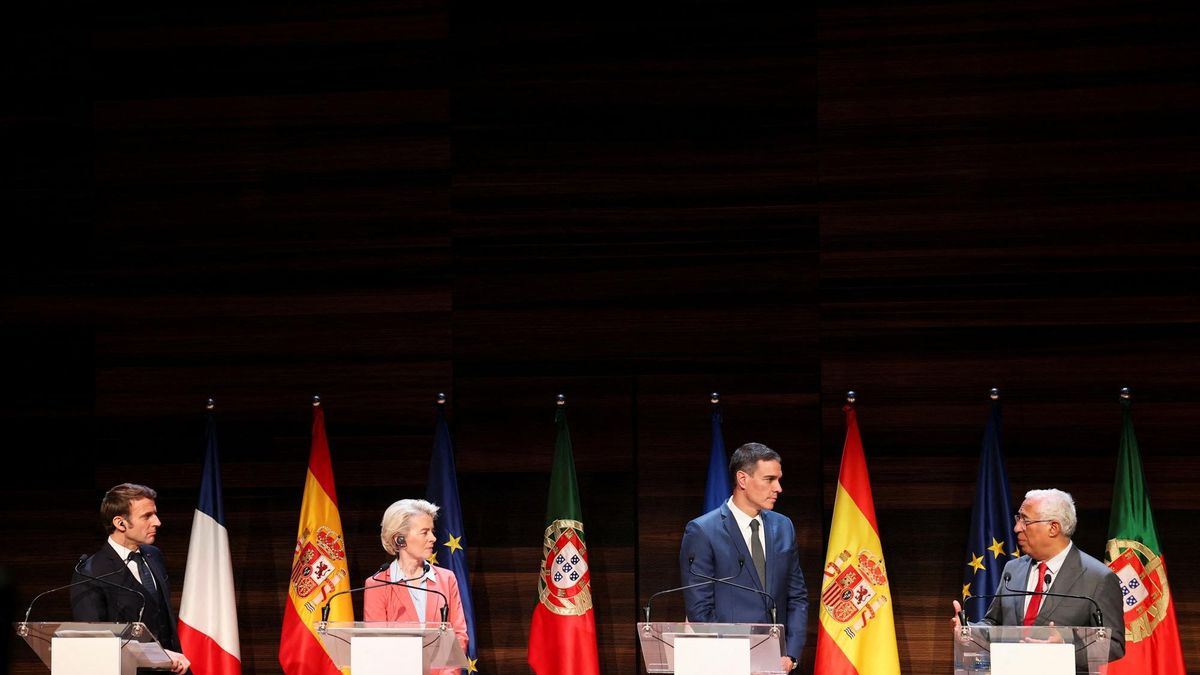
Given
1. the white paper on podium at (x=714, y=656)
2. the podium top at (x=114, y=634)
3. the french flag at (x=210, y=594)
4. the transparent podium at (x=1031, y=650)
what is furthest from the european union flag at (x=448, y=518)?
the transparent podium at (x=1031, y=650)

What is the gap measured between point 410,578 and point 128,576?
1129 millimetres

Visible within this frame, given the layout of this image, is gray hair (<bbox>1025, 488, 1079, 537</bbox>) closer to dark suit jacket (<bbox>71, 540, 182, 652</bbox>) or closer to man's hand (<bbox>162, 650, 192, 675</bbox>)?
man's hand (<bbox>162, 650, 192, 675</bbox>)

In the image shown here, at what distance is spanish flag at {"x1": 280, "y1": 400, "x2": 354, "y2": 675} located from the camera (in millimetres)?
5887

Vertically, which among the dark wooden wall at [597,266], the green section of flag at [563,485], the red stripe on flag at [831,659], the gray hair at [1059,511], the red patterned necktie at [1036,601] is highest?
the dark wooden wall at [597,266]

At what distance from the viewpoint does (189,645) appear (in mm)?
5898

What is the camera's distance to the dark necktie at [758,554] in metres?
5.24

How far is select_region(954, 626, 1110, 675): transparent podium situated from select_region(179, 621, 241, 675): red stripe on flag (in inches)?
132

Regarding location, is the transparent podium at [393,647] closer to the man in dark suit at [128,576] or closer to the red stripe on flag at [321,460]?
the man in dark suit at [128,576]

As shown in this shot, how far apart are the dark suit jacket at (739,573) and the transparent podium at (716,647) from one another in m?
0.90

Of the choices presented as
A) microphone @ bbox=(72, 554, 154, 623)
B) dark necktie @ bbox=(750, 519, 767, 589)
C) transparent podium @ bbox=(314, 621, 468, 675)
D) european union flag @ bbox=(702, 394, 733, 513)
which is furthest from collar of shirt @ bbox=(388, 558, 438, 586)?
european union flag @ bbox=(702, 394, 733, 513)

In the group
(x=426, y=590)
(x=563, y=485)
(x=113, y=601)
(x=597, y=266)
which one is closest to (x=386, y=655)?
(x=426, y=590)

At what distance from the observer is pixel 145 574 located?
5172 mm

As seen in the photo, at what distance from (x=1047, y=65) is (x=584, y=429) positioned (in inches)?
108

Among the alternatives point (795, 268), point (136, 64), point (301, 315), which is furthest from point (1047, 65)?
point (136, 64)
